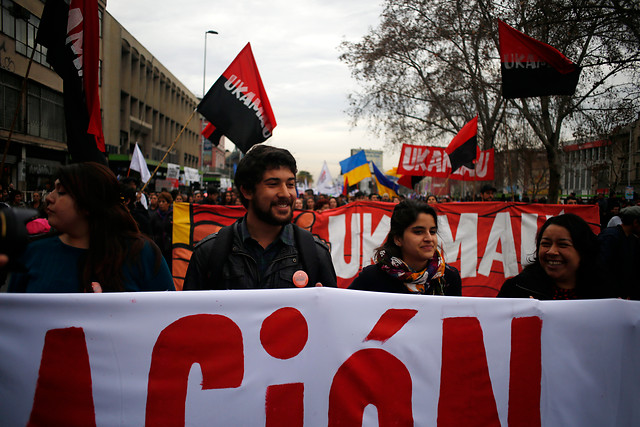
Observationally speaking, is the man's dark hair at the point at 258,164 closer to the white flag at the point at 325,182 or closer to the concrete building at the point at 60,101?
the concrete building at the point at 60,101

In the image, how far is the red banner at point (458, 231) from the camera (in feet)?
21.5

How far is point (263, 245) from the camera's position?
2326 mm

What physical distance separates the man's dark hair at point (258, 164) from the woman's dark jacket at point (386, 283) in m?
0.82

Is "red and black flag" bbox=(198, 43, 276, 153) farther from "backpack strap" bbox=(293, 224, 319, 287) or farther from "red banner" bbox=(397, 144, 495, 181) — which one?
"red banner" bbox=(397, 144, 495, 181)

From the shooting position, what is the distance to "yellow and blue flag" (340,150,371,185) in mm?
16234

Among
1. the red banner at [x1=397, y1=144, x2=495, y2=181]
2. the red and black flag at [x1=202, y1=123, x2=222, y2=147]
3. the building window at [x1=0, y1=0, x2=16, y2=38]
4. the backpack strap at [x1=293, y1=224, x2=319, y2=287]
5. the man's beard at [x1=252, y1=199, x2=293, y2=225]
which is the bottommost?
the backpack strap at [x1=293, y1=224, x2=319, y2=287]

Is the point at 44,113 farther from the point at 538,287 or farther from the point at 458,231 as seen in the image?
the point at 538,287

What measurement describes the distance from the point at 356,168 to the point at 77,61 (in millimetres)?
12939

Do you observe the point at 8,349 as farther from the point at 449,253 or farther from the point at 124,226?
the point at 449,253

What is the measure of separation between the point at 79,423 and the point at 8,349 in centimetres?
42

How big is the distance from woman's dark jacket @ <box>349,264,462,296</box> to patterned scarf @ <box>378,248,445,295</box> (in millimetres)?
29

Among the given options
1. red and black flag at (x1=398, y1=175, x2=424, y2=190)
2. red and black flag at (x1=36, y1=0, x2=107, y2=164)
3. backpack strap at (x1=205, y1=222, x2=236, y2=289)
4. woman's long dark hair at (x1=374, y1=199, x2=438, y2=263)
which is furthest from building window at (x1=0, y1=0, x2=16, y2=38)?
woman's long dark hair at (x1=374, y1=199, x2=438, y2=263)

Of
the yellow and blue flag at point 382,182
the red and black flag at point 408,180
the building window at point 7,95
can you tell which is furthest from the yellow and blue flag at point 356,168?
the building window at point 7,95

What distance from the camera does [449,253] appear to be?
6992 mm
